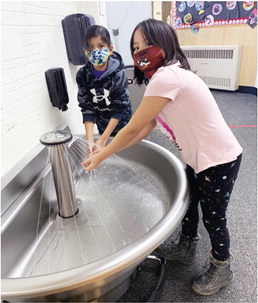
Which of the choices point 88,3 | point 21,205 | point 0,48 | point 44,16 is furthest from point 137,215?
point 88,3

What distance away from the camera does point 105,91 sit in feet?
3.80

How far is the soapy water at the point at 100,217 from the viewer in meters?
0.81

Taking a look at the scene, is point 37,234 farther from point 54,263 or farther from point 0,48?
point 0,48

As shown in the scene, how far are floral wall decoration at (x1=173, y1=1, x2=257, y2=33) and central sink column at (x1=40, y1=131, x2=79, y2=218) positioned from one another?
3342 mm

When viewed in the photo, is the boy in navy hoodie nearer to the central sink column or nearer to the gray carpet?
the central sink column

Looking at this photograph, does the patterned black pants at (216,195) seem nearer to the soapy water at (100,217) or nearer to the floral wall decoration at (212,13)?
the soapy water at (100,217)

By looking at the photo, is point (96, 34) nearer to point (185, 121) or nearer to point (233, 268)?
point (185, 121)

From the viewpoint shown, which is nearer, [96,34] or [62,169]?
[62,169]

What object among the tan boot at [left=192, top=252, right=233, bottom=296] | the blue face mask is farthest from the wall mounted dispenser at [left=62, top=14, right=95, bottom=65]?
the tan boot at [left=192, top=252, right=233, bottom=296]

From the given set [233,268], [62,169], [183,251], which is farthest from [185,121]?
[233,268]

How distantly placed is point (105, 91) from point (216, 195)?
66 cm

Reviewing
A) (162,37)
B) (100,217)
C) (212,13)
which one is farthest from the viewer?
(212,13)

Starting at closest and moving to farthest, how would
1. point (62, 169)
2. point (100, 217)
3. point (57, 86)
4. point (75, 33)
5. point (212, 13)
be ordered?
point (62, 169) → point (100, 217) → point (57, 86) → point (75, 33) → point (212, 13)

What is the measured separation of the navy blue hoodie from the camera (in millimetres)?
1130
